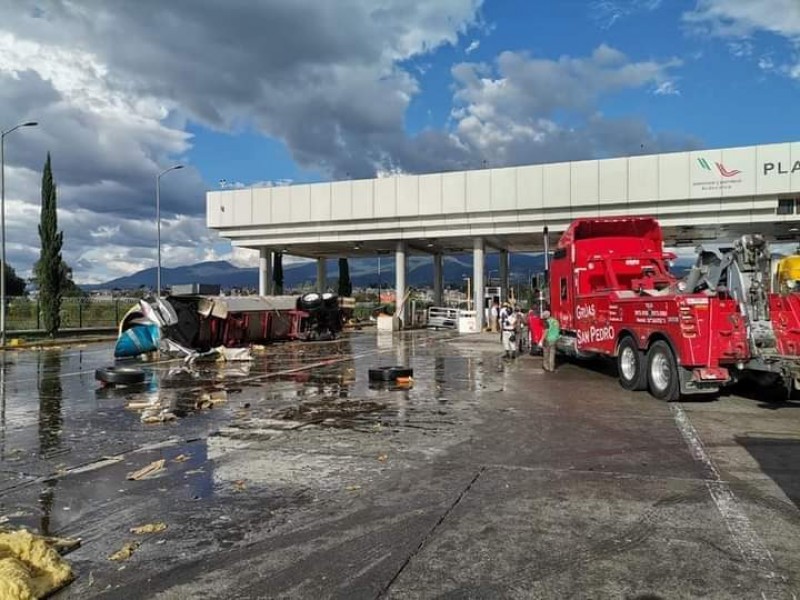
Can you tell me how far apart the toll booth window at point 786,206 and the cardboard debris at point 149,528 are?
1279 inches

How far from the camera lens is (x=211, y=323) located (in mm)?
22297

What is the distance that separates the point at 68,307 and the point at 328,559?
44.4 meters

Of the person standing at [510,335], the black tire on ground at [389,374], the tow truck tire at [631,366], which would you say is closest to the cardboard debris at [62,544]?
the black tire on ground at [389,374]

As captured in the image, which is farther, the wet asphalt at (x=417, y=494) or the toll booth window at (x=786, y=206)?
the toll booth window at (x=786, y=206)

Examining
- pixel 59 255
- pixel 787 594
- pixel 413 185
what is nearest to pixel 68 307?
pixel 59 255

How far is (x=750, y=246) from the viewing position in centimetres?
1091

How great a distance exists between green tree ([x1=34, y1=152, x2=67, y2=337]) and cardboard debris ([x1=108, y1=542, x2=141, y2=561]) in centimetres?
3015

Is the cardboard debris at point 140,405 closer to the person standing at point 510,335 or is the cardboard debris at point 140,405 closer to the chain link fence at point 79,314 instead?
the person standing at point 510,335

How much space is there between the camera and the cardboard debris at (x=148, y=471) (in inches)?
266

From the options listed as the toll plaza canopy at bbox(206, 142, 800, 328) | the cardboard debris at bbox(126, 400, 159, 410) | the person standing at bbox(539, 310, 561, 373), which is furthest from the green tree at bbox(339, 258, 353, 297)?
the cardboard debris at bbox(126, 400, 159, 410)

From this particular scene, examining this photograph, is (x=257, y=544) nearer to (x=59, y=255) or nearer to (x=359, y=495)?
(x=359, y=495)

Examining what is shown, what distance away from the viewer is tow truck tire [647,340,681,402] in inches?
450

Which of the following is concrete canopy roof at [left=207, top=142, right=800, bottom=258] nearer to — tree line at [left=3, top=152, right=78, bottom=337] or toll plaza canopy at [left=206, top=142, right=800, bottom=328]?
toll plaza canopy at [left=206, top=142, right=800, bottom=328]

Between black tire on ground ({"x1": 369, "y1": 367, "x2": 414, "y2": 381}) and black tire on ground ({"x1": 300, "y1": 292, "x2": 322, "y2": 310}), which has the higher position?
black tire on ground ({"x1": 300, "y1": 292, "x2": 322, "y2": 310})
